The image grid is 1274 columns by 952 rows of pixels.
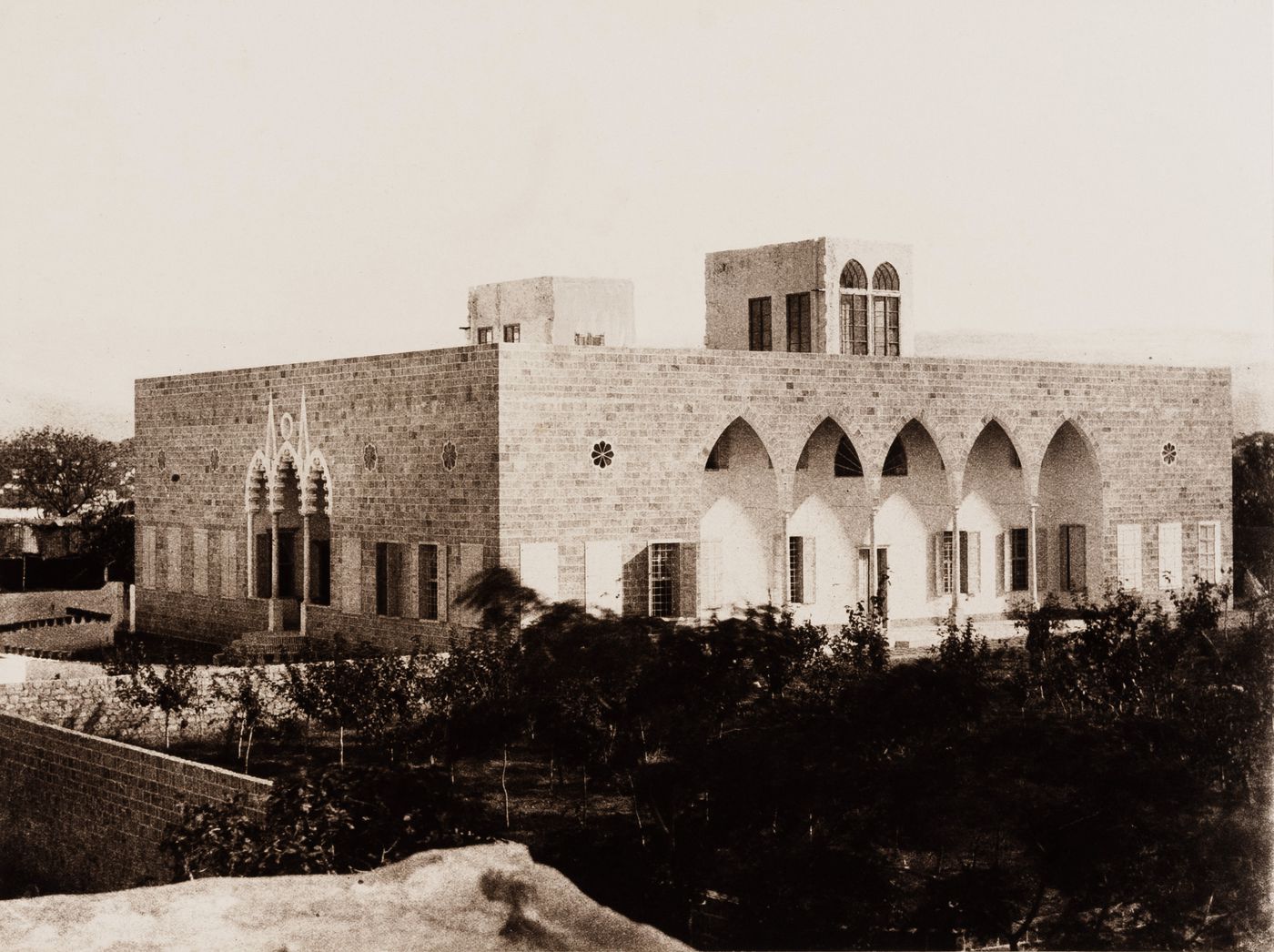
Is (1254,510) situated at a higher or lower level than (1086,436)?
lower

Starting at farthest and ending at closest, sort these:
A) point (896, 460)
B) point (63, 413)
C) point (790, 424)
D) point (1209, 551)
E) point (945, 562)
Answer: point (63, 413)
point (1209, 551)
point (945, 562)
point (896, 460)
point (790, 424)

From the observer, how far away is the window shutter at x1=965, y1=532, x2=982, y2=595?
2975 cm

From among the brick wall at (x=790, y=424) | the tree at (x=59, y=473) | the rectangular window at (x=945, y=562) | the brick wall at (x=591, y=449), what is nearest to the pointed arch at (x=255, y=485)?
the brick wall at (x=591, y=449)

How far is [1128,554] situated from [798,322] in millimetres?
7651

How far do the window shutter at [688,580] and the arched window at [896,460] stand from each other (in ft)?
16.9

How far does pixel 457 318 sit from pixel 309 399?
12.0 m

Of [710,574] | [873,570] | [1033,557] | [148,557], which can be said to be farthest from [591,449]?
[148,557]

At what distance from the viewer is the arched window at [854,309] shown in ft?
100

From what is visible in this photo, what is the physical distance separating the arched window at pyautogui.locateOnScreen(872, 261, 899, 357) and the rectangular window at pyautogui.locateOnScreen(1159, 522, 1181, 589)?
6.24 meters

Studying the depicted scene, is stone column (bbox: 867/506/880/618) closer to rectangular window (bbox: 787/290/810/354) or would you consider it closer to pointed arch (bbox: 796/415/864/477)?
pointed arch (bbox: 796/415/864/477)

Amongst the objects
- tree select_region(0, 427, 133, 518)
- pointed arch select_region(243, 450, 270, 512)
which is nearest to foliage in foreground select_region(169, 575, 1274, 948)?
pointed arch select_region(243, 450, 270, 512)

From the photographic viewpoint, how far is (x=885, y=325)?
3105cm

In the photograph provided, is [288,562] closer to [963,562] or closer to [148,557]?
[148,557]

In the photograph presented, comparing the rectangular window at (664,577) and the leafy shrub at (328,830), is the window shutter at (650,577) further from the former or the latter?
the leafy shrub at (328,830)
